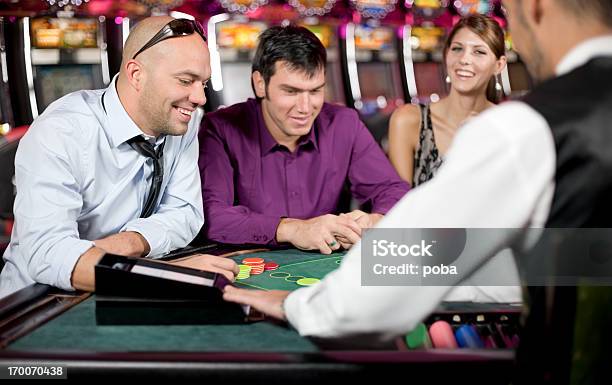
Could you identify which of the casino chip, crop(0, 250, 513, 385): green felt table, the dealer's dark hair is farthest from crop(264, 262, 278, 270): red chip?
the dealer's dark hair

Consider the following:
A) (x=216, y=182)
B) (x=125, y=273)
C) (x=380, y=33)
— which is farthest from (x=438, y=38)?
(x=125, y=273)

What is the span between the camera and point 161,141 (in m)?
2.30

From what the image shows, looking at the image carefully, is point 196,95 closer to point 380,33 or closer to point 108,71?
point 108,71

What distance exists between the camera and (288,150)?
2.78 metres

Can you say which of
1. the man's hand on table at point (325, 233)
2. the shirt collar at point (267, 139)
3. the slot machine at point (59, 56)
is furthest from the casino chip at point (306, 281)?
the slot machine at point (59, 56)

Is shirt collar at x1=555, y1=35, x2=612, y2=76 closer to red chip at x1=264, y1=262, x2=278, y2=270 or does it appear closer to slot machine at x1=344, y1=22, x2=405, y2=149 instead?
red chip at x1=264, y1=262, x2=278, y2=270

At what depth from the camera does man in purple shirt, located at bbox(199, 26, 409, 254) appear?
2617 mm

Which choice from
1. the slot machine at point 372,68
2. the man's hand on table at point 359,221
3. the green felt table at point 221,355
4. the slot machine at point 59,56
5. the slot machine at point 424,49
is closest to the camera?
the green felt table at point 221,355

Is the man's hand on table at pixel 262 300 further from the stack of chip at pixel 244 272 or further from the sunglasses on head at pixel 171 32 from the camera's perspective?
the sunglasses on head at pixel 171 32

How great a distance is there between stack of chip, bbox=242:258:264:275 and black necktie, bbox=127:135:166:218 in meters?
0.43

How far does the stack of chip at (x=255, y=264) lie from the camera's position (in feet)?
6.47

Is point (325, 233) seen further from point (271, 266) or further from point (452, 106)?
point (452, 106)

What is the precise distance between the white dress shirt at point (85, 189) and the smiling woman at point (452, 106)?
111cm

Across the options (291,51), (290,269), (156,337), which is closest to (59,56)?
(291,51)
